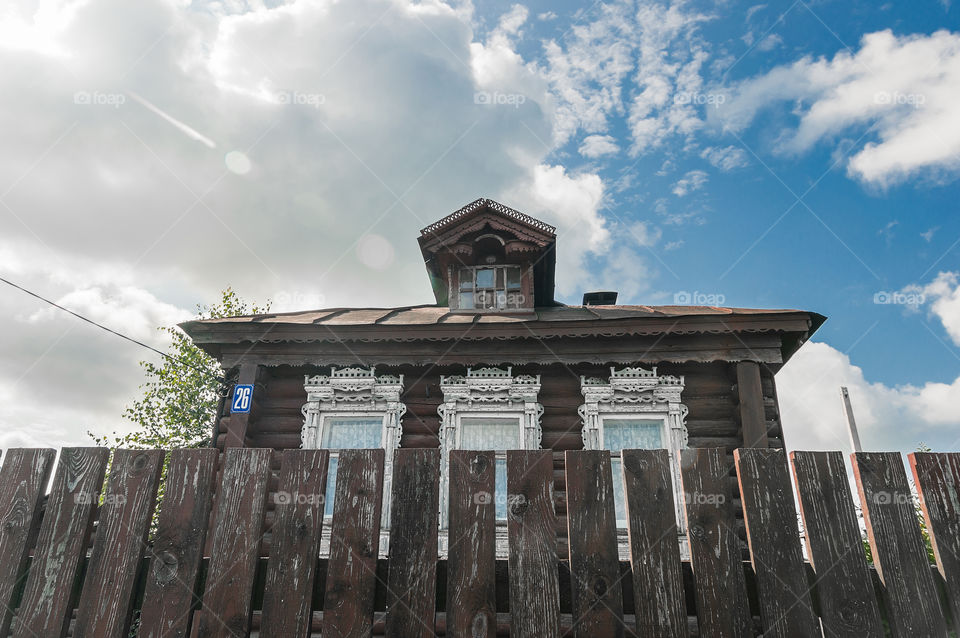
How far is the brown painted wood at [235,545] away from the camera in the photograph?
1843 mm

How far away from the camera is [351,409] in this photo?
8156 millimetres

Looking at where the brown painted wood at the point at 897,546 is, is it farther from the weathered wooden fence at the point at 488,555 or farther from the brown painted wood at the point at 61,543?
the brown painted wood at the point at 61,543

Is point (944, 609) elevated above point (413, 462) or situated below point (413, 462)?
below

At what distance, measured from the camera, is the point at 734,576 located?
1823 mm

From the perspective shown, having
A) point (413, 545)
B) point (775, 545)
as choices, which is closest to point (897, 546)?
point (775, 545)

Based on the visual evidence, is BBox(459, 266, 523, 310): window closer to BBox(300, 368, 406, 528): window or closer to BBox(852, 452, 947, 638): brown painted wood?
BBox(300, 368, 406, 528): window

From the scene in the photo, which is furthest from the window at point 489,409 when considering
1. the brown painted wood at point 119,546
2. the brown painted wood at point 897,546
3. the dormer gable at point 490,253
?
the brown painted wood at point 897,546

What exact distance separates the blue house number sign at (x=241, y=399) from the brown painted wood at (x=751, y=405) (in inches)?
270

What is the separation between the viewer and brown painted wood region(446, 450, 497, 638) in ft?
5.88

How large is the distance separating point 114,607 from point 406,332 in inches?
246

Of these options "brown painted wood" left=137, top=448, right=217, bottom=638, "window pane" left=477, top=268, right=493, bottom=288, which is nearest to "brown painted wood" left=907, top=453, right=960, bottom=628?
"brown painted wood" left=137, top=448, right=217, bottom=638

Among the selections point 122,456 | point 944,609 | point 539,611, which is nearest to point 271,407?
point 122,456

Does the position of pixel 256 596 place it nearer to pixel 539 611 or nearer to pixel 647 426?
pixel 539 611

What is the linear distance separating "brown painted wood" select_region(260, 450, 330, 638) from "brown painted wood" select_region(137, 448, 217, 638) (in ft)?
0.89
